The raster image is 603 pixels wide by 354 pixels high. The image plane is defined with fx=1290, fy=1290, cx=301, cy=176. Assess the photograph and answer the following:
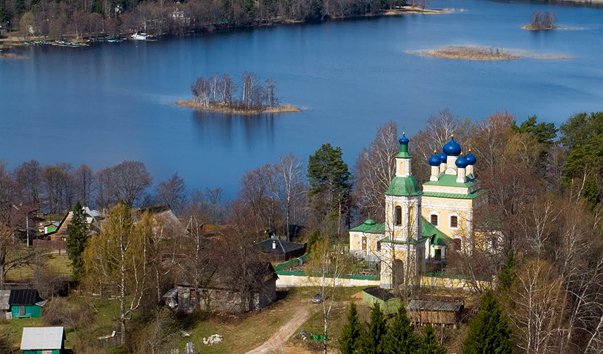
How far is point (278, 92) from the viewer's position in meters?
35.0

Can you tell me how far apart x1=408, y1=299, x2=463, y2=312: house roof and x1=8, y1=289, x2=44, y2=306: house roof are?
4.47 m

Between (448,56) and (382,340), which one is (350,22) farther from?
(382,340)

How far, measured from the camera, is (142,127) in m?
30.3

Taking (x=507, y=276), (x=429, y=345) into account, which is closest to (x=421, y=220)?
(x=507, y=276)

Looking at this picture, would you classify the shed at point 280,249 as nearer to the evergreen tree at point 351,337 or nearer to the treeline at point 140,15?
the evergreen tree at point 351,337

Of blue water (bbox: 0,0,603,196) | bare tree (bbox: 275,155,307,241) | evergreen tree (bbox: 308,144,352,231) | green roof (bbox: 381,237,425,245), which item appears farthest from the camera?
blue water (bbox: 0,0,603,196)

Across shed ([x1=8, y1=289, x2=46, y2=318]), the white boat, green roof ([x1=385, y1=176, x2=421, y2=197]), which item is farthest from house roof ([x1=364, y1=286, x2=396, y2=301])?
the white boat

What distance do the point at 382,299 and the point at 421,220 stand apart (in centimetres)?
160

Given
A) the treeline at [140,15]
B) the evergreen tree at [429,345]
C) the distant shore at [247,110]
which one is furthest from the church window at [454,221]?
the treeline at [140,15]

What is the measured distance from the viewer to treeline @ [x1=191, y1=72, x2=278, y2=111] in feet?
108

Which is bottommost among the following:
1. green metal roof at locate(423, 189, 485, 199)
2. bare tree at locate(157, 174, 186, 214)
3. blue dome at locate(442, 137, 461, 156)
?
bare tree at locate(157, 174, 186, 214)

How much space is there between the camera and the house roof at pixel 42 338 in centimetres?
1334

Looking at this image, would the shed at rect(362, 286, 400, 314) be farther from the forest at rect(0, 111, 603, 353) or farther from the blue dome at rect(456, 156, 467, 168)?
the blue dome at rect(456, 156, 467, 168)

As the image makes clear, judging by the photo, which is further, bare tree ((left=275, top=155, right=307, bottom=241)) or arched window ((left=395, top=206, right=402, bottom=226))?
bare tree ((left=275, top=155, right=307, bottom=241))
